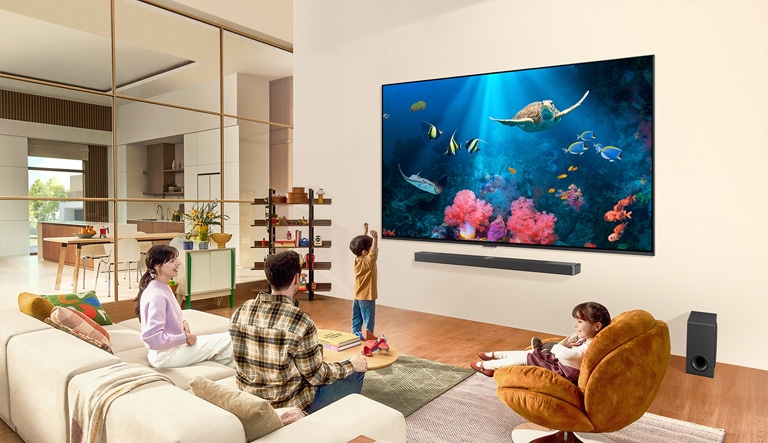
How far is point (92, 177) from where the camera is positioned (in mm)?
5711

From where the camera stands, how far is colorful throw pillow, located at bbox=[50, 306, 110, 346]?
9.64 ft

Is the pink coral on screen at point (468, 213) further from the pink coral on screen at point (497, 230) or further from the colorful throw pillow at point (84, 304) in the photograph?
the colorful throw pillow at point (84, 304)

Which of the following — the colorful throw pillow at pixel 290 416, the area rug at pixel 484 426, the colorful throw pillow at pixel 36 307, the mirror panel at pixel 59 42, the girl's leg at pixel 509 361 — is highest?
the mirror panel at pixel 59 42

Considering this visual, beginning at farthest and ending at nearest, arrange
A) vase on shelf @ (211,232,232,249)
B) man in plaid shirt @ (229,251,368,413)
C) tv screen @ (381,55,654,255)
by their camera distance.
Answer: vase on shelf @ (211,232,232,249)
tv screen @ (381,55,654,255)
man in plaid shirt @ (229,251,368,413)

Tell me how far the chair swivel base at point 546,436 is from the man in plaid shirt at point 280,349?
1.20m

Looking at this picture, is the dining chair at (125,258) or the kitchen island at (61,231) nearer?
the kitchen island at (61,231)

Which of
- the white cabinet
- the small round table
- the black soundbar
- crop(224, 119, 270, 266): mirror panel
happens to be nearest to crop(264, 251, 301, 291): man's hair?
the small round table

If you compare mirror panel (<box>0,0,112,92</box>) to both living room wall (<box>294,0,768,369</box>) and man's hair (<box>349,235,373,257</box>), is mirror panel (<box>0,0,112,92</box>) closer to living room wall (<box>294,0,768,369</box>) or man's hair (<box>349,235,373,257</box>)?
living room wall (<box>294,0,768,369</box>)

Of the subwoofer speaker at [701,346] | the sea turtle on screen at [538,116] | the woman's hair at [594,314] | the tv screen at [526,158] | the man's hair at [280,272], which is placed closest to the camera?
the man's hair at [280,272]

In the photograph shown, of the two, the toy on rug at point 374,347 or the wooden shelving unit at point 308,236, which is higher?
the wooden shelving unit at point 308,236

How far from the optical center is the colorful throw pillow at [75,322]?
2.94 metres

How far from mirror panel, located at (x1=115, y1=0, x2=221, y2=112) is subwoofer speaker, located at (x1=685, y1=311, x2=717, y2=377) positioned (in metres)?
5.88

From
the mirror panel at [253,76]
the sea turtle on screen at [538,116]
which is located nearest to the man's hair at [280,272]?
the sea turtle on screen at [538,116]

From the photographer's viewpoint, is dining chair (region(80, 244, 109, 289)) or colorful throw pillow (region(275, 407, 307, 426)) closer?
colorful throw pillow (region(275, 407, 307, 426))
